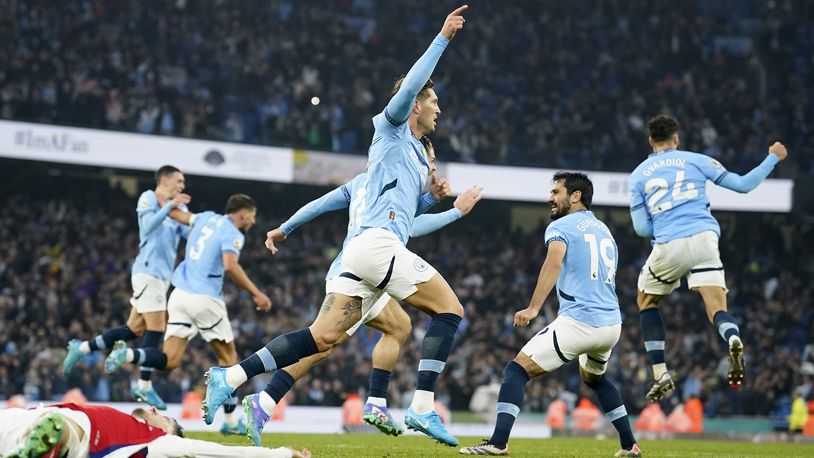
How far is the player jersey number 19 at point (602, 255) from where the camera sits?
8203 millimetres

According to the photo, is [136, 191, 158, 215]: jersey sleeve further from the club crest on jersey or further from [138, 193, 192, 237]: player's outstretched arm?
the club crest on jersey

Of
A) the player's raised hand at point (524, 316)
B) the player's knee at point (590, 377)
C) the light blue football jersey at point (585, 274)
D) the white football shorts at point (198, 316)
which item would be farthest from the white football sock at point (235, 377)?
the white football shorts at point (198, 316)

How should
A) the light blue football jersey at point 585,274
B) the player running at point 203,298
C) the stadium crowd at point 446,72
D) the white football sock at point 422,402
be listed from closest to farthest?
the white football sock at point 422,402 → the light blue football jersey at point 585,274 → the player running at point 203,298 → the stadium crowd at point 446,72

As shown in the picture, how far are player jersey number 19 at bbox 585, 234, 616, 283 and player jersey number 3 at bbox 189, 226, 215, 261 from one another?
504 centimetres

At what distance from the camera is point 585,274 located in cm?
820

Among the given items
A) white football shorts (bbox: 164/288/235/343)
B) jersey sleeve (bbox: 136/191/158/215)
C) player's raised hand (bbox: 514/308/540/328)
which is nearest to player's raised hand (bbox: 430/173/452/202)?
player's raised hand (bbox: 514/308/540/328)

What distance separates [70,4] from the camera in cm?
2688

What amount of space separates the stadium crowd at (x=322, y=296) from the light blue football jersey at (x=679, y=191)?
13751 millimetres

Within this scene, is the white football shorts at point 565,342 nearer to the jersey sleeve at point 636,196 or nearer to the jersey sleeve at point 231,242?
the jersey sleeve at point 636,196

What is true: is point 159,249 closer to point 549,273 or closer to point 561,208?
point 561,208

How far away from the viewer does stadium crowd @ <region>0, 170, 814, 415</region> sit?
2230 centimetres

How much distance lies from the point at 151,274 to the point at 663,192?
20.7 feet

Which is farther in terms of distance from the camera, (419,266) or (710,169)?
(710,169)

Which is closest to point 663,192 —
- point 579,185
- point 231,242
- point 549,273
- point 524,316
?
point 579,185
